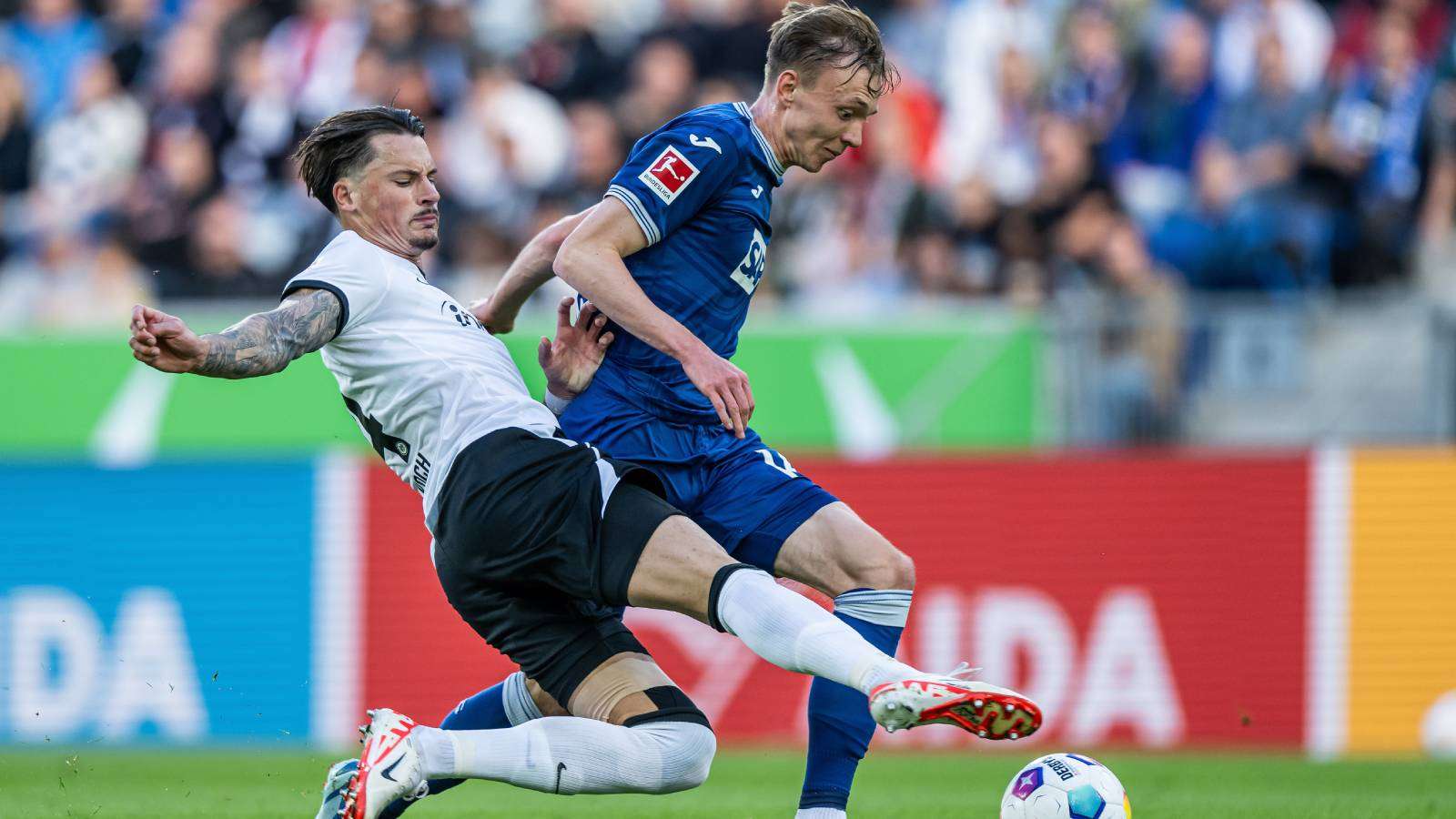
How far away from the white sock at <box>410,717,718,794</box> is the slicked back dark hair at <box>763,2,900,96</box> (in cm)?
196

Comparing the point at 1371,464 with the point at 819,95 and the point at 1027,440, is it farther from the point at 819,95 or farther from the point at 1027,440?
the point at 819,95

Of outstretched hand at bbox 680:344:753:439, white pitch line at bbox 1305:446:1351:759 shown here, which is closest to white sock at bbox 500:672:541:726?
outstretched hand at bbox 680:344:753:439

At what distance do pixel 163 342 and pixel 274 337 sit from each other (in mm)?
314

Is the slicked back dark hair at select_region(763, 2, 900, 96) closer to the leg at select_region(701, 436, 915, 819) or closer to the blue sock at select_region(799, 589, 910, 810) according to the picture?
the leg at select_region(701, 436, 915, 819)

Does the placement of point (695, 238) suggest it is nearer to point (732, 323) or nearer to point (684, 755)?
point (732, 323)

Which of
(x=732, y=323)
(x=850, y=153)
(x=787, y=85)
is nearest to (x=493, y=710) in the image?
(x=732, y=323)

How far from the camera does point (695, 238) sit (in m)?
5.48

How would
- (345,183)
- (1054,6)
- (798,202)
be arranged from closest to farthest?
(345,183)
(798,202)
(1054,6)

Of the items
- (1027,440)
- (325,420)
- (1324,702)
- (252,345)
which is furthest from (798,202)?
(252,345)

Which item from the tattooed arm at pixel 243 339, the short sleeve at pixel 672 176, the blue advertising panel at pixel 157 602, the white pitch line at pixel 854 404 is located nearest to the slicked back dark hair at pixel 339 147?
the tattooed arm at pixel 243 339

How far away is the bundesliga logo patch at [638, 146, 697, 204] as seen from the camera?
5266 mm

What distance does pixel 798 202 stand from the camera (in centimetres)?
1224

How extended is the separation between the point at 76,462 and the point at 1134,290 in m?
6.32

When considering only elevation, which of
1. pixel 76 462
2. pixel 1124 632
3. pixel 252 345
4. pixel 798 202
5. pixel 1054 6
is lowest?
pixel 252 345
